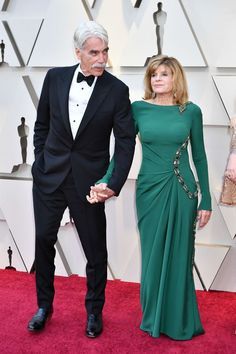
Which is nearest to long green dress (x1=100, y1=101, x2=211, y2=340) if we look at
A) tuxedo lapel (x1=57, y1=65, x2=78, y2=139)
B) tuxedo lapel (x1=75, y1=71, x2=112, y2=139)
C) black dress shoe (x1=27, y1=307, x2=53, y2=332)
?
tuxedo lapel (x1=75, y1=71, x2=112, y2=139)

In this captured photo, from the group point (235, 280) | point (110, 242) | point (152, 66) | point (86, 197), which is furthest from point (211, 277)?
point (152, 66)

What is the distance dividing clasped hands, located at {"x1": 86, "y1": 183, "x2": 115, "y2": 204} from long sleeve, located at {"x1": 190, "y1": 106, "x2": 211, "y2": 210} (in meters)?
0.54

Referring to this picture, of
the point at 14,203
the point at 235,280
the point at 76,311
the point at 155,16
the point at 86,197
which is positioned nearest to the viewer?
the point at 86,197

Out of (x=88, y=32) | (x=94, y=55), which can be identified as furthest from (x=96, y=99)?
(x=88, y=32)

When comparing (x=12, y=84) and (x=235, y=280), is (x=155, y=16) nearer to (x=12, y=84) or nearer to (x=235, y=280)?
(x=12, y=84)

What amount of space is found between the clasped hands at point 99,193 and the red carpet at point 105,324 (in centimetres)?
79

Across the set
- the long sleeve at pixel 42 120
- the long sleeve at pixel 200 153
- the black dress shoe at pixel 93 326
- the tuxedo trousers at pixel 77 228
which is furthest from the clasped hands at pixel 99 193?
the black dress shoe at pixel 93 326

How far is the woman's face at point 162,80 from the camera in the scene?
249 cm

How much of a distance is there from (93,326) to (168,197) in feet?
2.67

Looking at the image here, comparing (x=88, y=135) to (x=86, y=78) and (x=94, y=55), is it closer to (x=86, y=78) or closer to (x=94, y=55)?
Answer: (x=86, y=78)

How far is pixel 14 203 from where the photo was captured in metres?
3.66

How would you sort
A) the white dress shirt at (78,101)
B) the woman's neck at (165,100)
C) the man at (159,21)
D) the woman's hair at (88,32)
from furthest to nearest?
the man at (159,21)
the woman's neck at (165,100)
the white dress shirt at (78,101)
the woman's hair at (88,32)

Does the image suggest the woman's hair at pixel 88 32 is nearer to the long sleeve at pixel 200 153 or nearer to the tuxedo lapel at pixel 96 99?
the tuxedo lapel at pixel 96 99

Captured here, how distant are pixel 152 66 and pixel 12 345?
1.63m
